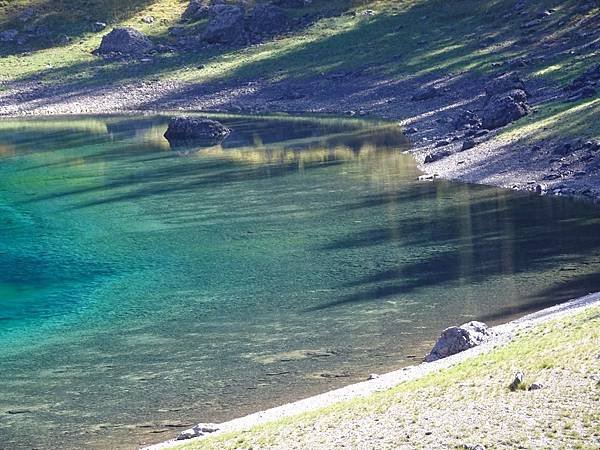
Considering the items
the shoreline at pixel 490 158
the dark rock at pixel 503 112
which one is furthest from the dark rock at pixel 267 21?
the dark rock at pixel 503 112

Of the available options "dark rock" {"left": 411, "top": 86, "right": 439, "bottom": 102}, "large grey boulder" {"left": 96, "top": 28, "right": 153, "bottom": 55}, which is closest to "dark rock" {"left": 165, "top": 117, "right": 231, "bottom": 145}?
"dark rock" {"left": 411, "top": 86, "right": 439, "bottom": 102}

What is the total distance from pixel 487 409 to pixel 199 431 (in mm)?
9259

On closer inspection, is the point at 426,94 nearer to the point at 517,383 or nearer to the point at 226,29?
the point at 226,29

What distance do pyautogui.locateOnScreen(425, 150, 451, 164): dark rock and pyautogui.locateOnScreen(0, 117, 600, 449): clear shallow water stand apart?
285cm

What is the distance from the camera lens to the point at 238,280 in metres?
54.7

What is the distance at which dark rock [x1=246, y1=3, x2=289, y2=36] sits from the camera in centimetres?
→ 17025

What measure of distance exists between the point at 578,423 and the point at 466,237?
34203 mm

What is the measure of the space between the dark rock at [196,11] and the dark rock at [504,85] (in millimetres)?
82517

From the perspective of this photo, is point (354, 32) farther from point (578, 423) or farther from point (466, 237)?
point (578, 423)

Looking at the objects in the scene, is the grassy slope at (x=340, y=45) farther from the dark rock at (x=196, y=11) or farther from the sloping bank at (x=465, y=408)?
the sloping bank at (x=465, y=408)

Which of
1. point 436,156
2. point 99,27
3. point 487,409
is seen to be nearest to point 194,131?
point 436,156

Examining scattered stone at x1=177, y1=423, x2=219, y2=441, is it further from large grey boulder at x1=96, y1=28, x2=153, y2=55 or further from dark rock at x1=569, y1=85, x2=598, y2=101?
large grey boulder at x1=96, y1=28, x2=153, y2=55

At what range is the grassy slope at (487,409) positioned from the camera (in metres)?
27.2

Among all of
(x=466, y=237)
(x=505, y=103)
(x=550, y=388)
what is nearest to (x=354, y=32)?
(x=505, y=103)
